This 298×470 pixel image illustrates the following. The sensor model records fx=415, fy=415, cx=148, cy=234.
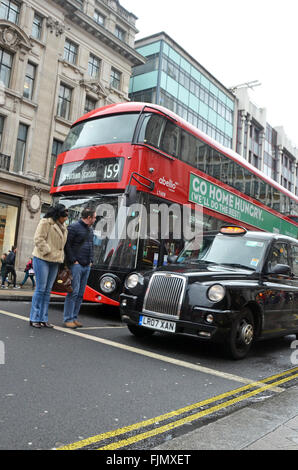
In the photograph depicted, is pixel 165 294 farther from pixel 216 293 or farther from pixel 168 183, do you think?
pixel 168 183

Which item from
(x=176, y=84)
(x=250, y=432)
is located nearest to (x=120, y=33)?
(x=176, y=84)

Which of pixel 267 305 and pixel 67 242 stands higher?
pixel 67 242

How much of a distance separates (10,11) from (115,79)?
27.1ft

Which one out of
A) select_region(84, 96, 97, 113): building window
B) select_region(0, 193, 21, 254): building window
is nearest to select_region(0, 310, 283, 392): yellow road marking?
select_region(0, 193, 21, 254): building window

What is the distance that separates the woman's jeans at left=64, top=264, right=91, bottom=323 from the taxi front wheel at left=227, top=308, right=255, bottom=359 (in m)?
2.44

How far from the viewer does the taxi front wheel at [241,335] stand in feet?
17.1

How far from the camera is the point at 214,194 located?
35.4 feet

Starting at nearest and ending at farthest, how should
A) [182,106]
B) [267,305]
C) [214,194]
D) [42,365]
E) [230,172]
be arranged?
[42,365]
[267,305]
[214,194]
[230,172]
[182,106]

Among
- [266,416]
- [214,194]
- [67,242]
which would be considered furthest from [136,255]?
[266,416]

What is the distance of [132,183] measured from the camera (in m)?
8.02

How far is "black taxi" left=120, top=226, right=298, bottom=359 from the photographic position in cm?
509

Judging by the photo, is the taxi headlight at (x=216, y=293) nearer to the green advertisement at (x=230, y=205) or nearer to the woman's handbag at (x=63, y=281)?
the woman's handbag at (x=63, y=281)
